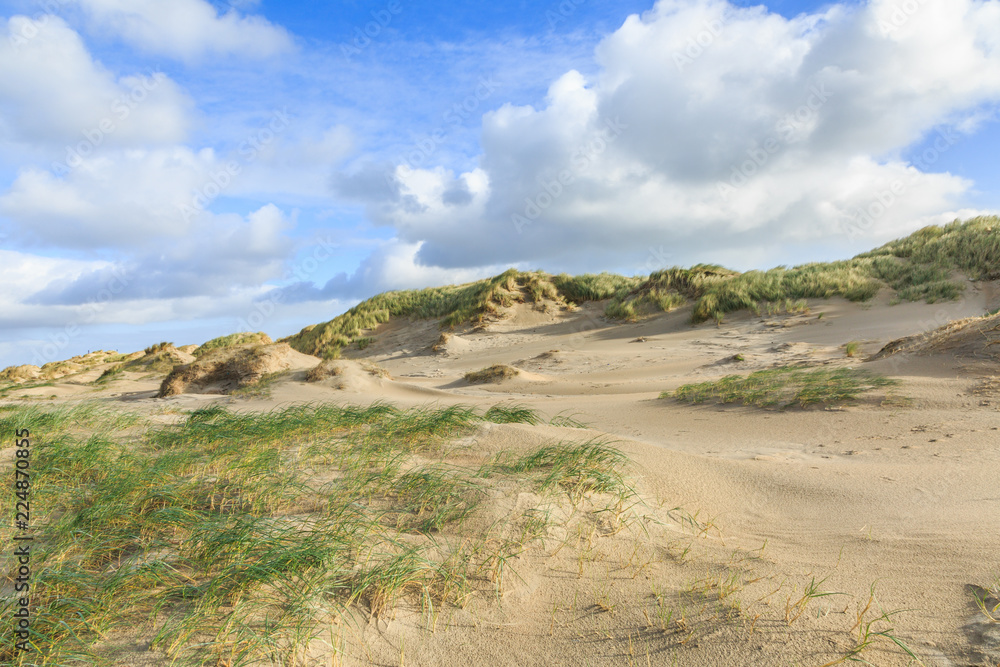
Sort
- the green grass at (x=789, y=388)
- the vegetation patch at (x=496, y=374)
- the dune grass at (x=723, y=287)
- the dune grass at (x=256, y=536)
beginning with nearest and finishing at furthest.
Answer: the dune grass at (x=256, y=536) → the green grass at (x=789, y=388) → the vegetation patch at (x=496, y=374) → the dune grass at (x=723, y=287)

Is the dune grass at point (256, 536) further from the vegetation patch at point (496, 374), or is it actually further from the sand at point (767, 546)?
the vegetation patch at point (496, 374)

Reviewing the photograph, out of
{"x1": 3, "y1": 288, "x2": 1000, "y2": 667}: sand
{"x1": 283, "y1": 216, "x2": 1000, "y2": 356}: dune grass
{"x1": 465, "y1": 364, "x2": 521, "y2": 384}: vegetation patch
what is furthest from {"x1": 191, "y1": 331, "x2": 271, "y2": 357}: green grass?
{"x1": 3, "y1": 288, "x2": 1000, "y2": 667}: sand

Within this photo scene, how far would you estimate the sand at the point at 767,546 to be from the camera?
2.11 metres

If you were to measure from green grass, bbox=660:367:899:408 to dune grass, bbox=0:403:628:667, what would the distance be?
320cm

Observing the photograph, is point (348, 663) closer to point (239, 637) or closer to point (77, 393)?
point (239, 637)

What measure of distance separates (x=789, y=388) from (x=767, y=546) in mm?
3976

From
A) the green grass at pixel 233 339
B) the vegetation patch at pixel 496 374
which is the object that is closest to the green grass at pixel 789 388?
the vegetation patch at pixel 496 374

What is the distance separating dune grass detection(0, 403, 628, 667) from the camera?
2.10 m

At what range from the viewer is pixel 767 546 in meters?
2.94

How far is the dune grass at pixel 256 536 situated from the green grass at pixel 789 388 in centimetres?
320

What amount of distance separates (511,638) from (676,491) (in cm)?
185

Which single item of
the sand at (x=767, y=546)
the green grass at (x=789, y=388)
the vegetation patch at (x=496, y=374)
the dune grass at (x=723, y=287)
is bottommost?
the sand at (x=767, y=546)

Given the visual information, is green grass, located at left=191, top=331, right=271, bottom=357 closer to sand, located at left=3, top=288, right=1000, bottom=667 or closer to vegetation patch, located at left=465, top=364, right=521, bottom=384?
vegetation patch, located at left=465, top=364, right=521, bottom=384

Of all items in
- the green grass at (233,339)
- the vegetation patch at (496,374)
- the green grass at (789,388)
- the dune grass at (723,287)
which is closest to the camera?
the green grass at (789,388)
